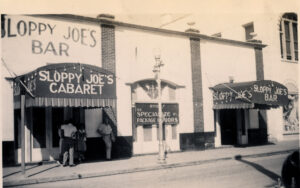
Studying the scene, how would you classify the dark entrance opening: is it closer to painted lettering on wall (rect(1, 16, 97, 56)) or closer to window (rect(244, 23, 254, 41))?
window (rect(244, 23, 254, 41))

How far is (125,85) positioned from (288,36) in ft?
39.1

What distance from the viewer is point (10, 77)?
446 inches

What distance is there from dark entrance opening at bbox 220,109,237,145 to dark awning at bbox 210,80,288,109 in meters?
2.33

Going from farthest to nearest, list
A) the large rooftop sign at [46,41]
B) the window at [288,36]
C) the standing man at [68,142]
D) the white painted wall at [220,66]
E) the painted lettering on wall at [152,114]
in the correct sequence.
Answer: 1. the window at [288,36]
2. the white painted wall at [220,66]
3. the painted lettering on wall at [152,114]
4. the large rooftop sign at [46,41]
5. the standing man at [68,142]

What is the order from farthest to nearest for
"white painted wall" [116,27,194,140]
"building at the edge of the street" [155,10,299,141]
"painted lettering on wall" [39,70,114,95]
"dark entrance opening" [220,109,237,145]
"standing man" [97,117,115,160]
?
"building at the edge of the street" [155,10,299,141], "dark entrance opening" [220,109,237,145], "white painted wall" [116,27,194,140], "standing man" [97,117,115,160], "painted lettering on wall" [39,70,114,95]

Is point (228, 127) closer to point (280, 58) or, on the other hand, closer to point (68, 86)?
point (280, 58)

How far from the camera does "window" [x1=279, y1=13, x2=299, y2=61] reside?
19.6 metres

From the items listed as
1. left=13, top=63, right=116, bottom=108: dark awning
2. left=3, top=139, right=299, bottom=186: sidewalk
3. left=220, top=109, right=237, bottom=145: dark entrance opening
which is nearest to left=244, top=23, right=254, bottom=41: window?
left=220, top=109, right=237, bottom=145: dark entrance opening

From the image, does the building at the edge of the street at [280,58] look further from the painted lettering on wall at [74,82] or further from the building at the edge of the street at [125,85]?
the painted lettering on wall at [74,82]

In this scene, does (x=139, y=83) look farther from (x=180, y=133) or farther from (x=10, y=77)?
(x=10, y=77)

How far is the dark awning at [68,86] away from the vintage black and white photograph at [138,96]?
33mm

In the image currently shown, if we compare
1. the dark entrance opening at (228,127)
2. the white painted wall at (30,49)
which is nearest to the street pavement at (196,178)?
the white painted wall at (30,49)

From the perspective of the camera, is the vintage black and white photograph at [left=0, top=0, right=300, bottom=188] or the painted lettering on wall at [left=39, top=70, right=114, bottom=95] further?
the painted lettering on wall at [left=39, top=70, right=114, bottom=95]

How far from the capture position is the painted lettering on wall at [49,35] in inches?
446
